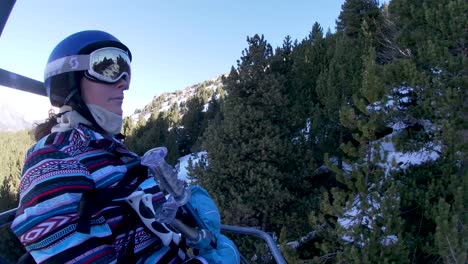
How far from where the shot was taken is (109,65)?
1846mm

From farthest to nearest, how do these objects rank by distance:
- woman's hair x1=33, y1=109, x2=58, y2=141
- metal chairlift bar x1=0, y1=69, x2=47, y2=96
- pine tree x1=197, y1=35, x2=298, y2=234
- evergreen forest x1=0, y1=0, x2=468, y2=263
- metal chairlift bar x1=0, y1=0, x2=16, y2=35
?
1. pine tree x1=197, y1=35, x2=298, y2=234
2. evergreen forest x1=0, y1=0, x2=468, y2=263
3. woman's hair x1=33, y1=109, x2=58, y2=141
4. metal chairlift bar x1=0, y1=69, x2=47, y2=96
5. metal chairlift bar x1=0, y1=0, x2=16, y2=35

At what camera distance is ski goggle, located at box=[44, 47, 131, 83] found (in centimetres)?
179

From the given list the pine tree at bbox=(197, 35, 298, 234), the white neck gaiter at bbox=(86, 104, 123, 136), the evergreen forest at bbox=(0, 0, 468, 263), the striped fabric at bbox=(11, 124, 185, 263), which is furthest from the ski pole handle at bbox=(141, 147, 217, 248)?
the pine tree at bbox=(197, 35, 298, 234)

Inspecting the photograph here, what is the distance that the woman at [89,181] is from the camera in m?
1.28

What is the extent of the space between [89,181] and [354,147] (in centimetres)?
583

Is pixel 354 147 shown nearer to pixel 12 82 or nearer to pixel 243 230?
pixel 243 230

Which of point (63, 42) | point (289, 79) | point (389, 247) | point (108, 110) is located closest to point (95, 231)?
point (108, 110)

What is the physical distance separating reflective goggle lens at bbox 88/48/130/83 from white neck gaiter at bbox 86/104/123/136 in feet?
0.49

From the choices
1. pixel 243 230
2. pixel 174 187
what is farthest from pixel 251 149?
pixel 174 187

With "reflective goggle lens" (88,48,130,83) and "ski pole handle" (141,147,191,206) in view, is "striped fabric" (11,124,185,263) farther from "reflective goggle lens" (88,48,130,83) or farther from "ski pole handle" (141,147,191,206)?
"reflective goggle lens" (88,48,130,83)

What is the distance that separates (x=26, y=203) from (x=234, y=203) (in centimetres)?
762

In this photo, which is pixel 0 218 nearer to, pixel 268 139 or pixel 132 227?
pixel 132 227

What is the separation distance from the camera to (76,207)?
135 centimetres

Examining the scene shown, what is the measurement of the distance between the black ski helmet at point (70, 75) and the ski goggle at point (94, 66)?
0.07 ft
